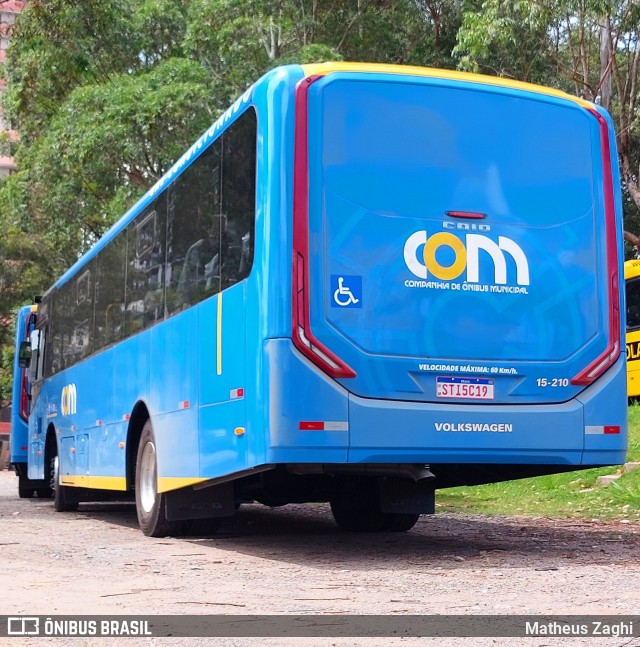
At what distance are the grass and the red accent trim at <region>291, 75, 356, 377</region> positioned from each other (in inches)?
214

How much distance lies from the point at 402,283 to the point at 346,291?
1.37 ft

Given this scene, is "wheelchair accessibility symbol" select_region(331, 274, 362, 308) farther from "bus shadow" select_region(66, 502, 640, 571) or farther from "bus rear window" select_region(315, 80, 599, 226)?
"bus shadow" select_region(66, 502, 640, 571)

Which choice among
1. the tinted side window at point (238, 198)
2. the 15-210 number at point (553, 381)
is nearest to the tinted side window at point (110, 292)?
the tinted side window at point (238, 198)

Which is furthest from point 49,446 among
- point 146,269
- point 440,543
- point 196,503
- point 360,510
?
point 440,543

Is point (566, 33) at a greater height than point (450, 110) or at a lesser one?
greater

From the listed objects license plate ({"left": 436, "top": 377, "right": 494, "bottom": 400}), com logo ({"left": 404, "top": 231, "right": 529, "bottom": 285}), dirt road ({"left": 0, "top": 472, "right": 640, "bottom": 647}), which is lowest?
dirt road ({"left": 0, "top": 472, "right": 640, "bottom": 647})

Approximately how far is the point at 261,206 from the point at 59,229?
78.8 feet

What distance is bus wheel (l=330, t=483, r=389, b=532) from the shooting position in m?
11.4

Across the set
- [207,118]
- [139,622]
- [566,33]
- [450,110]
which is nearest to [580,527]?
[450,110]

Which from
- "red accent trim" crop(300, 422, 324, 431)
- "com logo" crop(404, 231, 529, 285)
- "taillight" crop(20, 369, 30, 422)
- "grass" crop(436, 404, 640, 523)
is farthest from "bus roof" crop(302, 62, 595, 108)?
"taillight" crop(20, 369, 30, 422)

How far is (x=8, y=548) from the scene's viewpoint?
1023 cm

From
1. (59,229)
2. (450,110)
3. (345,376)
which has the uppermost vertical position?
(59,229)

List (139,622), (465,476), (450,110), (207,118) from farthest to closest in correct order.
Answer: (207,118) → (465,476) → (450,110) → (139,622)

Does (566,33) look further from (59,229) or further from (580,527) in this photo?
(580,527)
